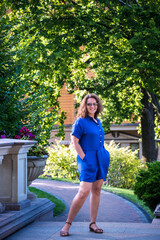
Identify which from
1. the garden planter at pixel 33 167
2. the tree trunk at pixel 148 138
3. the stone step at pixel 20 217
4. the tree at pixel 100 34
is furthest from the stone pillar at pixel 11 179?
the tree trunk at pixel 148 138

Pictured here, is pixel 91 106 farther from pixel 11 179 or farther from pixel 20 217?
pixel 20 217

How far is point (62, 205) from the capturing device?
333 inches

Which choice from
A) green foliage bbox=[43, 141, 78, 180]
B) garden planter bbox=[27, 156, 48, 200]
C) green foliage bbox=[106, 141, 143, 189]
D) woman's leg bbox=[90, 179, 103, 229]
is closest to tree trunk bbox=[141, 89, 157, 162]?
green foliage bbox=[106, 141, 143, 189]

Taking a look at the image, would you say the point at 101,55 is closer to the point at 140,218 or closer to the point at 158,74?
the point at 158,74

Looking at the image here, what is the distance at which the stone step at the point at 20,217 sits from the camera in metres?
4.54

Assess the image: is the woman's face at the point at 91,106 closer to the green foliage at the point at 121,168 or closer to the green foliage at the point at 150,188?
the green foliage at the point at 150,188

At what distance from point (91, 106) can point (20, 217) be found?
1.92 m

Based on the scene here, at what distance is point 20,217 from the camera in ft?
16.7

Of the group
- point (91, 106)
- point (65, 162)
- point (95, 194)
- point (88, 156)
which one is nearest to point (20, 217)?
point (95, 194)

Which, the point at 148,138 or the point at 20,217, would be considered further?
the point at 148,138

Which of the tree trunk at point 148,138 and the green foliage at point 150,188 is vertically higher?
the tree trunk at point 148,138

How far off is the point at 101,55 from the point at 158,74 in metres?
4.05

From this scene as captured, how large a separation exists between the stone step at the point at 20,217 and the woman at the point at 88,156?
69cm

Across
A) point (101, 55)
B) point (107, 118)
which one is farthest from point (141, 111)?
point (101, 55)
